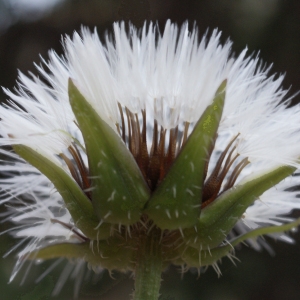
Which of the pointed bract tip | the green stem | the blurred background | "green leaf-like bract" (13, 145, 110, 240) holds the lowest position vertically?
the green stem

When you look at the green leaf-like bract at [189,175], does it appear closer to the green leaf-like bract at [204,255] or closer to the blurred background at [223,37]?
the green leaf-like bract at [204,255]

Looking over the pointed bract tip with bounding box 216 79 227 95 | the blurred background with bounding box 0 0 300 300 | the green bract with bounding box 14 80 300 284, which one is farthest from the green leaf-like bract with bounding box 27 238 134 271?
the blurred background with bounding box 0 0 300 300

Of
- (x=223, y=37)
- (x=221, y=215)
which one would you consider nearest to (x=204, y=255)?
(x=221, y=215)

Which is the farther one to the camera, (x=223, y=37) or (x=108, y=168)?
(x=223, y=37)

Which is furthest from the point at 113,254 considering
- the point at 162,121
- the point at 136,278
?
the point at 162,121

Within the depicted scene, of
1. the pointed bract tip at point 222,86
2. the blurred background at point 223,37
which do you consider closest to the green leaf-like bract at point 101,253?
the pointed bract tip at point 222,86

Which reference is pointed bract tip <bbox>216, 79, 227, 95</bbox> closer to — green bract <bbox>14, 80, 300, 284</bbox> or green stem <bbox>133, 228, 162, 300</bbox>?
green bract <bbox>14, 80, 300, 284</bbox>

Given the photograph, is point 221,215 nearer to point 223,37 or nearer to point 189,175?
point 189,175
